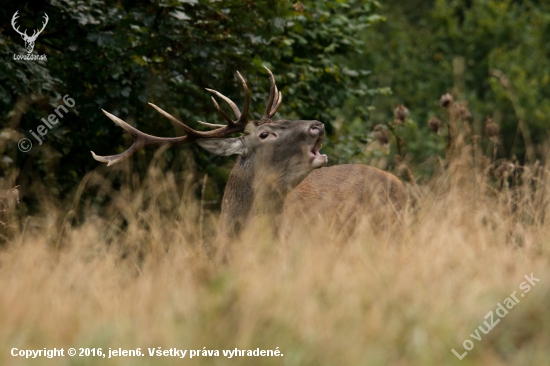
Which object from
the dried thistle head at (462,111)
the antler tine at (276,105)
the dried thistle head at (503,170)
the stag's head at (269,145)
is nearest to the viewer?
the stag's head at (269,145)

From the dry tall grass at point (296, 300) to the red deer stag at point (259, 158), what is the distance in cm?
136

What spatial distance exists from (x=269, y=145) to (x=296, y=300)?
9.72 ft

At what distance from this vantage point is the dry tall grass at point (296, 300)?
10.6 feet

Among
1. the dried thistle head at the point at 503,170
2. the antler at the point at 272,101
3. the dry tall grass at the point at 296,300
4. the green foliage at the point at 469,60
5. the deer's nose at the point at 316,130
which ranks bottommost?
the green foliage at the point at 469,60

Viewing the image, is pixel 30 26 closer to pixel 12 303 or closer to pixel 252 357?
pixel 12 303

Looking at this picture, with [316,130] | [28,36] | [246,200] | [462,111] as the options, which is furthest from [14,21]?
[462,111]

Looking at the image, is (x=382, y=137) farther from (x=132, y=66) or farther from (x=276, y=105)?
(x=132, y=66)

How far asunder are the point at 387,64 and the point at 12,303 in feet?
64.7

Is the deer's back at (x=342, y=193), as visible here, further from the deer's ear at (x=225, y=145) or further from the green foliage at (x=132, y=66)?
the green foliage at (x=132, y=66)

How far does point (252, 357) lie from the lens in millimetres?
3170

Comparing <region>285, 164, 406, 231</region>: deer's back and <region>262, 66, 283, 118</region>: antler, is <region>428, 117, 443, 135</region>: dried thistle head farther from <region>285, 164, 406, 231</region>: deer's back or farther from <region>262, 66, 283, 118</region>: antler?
<region>262, 66, 283, 118</region>: antler

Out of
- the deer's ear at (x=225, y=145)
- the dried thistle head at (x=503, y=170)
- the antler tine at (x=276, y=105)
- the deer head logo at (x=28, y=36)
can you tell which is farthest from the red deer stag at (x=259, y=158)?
the dried thistle head at (x=503, y=170)

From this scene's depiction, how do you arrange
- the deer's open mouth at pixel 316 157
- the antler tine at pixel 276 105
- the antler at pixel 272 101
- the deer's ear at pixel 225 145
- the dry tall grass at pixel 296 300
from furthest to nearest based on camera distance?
the antler tine at pixel 276 105 → the antler at pixel 272 101 → the deer's ear at pixel 225 145 → the deer's open mouth at pixel 316 157 → the dry tall grass at pixel 296 300

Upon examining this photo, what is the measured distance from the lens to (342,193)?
22.4 feet
